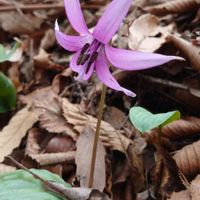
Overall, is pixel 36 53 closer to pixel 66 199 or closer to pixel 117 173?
pixel 117 173

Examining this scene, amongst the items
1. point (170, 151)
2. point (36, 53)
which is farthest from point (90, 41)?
point (36, 53)

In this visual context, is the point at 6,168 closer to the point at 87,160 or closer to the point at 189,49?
the point at 87,160

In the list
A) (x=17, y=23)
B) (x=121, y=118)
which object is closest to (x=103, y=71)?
(x=121, y=118)

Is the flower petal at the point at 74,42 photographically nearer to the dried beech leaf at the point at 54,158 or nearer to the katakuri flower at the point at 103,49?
the katakuri flower at the point at 103,49

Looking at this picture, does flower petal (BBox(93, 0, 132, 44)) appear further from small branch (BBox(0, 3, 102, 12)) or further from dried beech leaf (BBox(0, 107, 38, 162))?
small branch (BBox(0, 3, 102, 12))

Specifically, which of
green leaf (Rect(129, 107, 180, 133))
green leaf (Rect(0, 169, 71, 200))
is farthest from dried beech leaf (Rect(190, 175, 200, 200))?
green leaf (Rect(0, 169, 71, 200))
